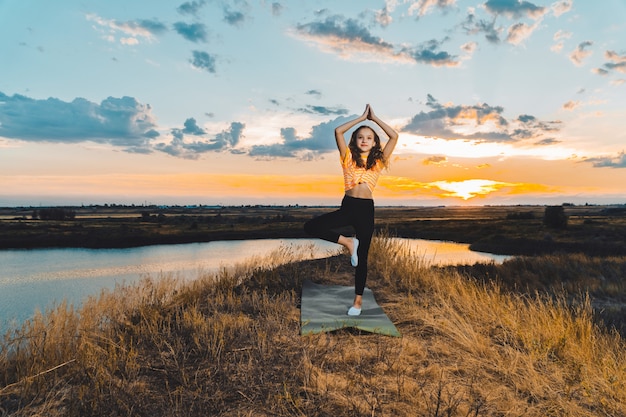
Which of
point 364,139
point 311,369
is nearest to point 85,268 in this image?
point 364,139

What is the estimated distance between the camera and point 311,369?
143 inches

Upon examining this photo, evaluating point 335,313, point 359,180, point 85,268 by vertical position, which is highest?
point 359,180

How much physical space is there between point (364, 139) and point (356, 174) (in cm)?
48

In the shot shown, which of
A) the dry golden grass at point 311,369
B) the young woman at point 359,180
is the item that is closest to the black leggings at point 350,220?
the young woman at point 359,180

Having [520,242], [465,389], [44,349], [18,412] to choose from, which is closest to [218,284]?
[44,349]

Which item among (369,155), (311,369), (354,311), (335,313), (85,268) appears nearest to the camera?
(311,369)

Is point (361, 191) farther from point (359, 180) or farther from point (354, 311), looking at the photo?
point (354, 311)

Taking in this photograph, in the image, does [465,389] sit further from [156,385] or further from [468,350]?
[156,385]

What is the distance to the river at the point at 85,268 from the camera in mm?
15555

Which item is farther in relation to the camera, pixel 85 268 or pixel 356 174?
pixel 85 268

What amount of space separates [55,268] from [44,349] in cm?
2436

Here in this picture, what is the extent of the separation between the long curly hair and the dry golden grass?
2.18 meters

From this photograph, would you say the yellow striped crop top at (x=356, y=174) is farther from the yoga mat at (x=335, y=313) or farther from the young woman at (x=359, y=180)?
the yoga mat at (x=335, y=313)

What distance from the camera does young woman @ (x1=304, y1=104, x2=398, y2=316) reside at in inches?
201
